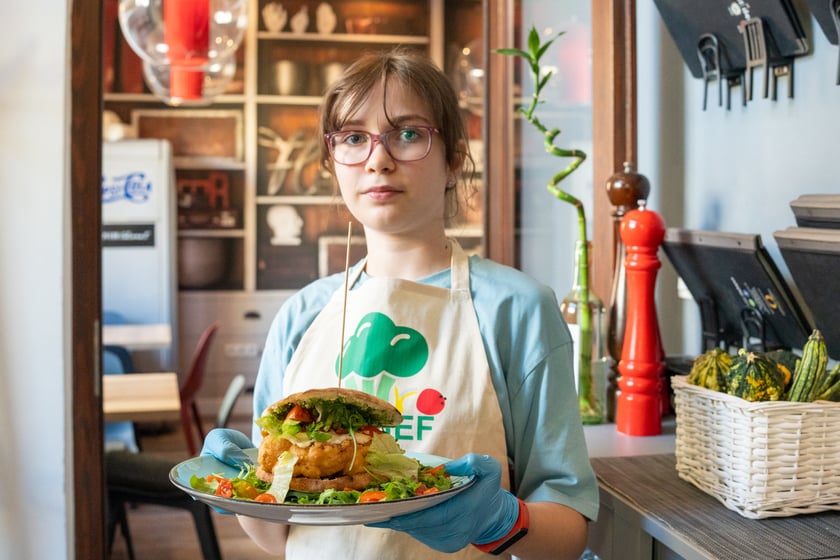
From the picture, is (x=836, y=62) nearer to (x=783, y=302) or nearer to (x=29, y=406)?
(x=783, y=302)

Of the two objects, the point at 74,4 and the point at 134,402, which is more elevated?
the point at 74,4

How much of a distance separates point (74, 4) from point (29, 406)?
37.0 inches

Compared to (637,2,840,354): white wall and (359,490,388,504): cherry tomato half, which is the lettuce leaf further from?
(637,2,840,354): white wall

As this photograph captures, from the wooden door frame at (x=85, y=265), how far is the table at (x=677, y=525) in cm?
124

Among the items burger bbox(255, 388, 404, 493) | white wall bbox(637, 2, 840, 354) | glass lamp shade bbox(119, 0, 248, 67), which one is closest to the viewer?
burger bbox(255, 388, 404, 493)

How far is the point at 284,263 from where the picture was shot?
6613mm

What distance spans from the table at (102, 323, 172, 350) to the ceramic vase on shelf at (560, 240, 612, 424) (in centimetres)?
355

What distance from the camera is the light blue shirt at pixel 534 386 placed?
125cm

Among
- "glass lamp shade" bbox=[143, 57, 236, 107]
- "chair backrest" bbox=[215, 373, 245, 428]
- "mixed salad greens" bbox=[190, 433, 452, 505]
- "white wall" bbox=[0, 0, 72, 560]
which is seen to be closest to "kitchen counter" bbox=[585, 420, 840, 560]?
"mixed salad greens" bbox=[190, 433, 452, 505]

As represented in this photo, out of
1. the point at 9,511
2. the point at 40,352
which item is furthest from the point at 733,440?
the point at 9,511

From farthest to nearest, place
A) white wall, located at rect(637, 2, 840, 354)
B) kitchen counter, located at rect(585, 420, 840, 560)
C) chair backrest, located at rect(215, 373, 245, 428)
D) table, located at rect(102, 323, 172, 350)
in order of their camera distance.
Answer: table, located at rect(102, 323, 172, 350)
chair backrest, located at rect(215, 373, 245, 428)
white wall, located at rect(637, 2, 840, 354)
kitchen counter, located at rect(585, 420, 840, 560)

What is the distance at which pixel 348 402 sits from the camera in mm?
1106

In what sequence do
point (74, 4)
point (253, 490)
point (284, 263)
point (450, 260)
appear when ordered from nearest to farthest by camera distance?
point (253, 490) → point (450, 260) → point (74, 4) → point (284, 263)

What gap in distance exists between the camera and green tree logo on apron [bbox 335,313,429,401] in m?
1.30
